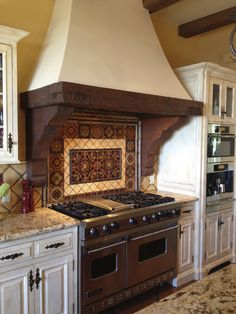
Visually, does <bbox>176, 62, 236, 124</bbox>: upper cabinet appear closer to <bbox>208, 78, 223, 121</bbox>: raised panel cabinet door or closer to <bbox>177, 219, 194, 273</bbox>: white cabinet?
<bbox>208, 78, 223, 121</bbox>: raised panel cabinet door

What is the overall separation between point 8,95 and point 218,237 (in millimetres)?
2911

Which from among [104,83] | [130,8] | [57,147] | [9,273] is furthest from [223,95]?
[9,273]

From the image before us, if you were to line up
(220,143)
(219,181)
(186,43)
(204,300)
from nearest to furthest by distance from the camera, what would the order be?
(204,300) < (220,143) < (219,181) < (186,43)

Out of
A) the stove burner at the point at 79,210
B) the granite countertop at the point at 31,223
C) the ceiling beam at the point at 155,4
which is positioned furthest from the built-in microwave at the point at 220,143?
the granite countertop at the point at 31,223

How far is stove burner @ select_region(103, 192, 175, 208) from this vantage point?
9.69ft

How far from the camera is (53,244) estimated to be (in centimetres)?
222

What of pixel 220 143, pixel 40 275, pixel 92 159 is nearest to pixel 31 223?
pixel 40 275

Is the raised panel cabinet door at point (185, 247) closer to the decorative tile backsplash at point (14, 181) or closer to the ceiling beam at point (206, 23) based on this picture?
the decorative tile backsplash at point (14, 181)

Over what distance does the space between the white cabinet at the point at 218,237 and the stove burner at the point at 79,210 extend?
153 centimetres

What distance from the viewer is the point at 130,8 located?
293cm

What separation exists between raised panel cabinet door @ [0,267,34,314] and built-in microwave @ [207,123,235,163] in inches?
91.8

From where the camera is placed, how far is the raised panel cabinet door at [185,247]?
3293 mm

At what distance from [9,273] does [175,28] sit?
140 inches

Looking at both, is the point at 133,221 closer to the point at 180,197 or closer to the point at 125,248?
the point at 125,248
